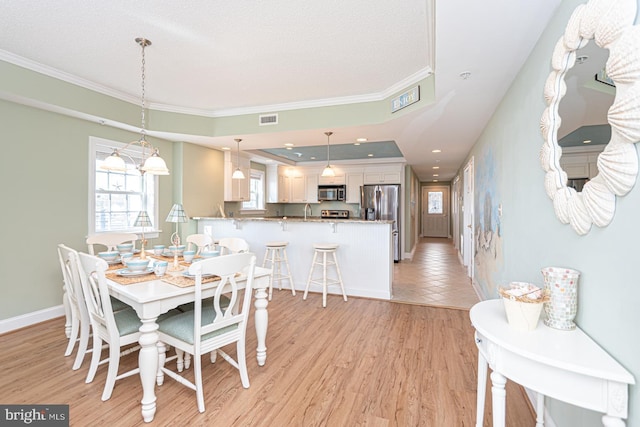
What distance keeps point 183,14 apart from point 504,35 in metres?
2.16

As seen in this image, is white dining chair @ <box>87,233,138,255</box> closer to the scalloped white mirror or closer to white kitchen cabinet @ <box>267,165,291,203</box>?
the scalloped white mirror

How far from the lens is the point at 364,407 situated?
1917mm

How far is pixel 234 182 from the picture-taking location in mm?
5883

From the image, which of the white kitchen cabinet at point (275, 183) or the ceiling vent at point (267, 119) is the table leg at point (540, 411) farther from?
the white kitchen cabinet at point (275, 183)

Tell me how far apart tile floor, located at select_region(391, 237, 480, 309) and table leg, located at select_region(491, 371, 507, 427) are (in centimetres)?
281

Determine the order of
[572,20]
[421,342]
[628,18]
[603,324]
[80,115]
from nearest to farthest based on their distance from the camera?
[628,18]
[603,324]
[572,20]
[421,342]
[80,115]

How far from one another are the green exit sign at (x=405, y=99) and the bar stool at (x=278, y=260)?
2326mm

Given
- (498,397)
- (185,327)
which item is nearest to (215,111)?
(185,327)

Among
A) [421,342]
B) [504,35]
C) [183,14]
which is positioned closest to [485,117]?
[504,35]

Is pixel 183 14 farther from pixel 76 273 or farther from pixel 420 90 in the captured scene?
pixel 420 90

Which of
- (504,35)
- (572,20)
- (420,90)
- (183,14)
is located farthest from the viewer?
(420,90)

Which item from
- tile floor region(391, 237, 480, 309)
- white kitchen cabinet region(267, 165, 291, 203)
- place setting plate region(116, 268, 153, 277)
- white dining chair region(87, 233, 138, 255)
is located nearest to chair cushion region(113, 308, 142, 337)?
place setting plate region(116, 268, 153, 277)

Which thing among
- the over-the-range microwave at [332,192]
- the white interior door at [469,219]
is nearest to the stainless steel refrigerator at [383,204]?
the over-the-range microwave at [332,192]

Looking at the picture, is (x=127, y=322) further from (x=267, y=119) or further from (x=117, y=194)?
(x=267, y=119)
